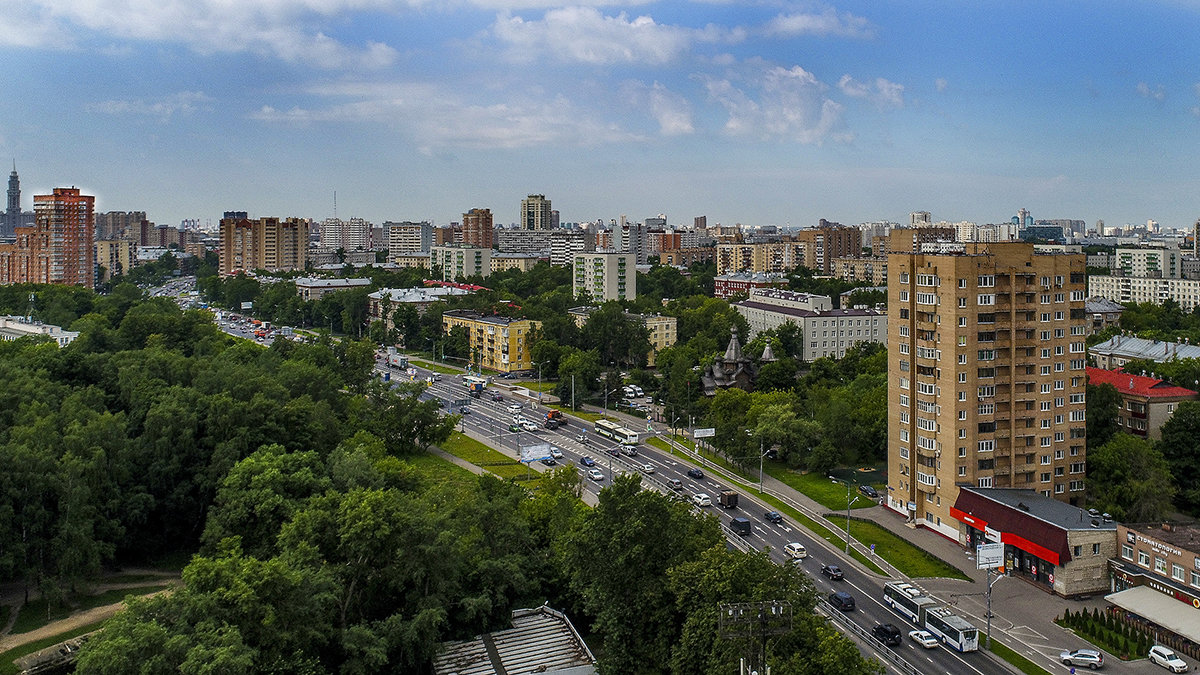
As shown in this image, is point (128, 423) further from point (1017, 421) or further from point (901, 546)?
point (1017, 421)

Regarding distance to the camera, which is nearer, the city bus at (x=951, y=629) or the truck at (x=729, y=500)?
the city bus at (x=951, y=629)

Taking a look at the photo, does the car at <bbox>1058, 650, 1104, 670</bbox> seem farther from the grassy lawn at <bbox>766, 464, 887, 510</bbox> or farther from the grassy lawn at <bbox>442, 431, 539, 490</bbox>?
the grassy lawn at <bbox>442, 431, 539, 490</bbox>

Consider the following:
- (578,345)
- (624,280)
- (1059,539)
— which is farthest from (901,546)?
(624,280)

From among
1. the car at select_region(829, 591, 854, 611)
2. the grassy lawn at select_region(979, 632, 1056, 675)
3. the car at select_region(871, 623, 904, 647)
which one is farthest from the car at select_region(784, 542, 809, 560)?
the grassy lawn at select_region(979, 632, 1056, 675)

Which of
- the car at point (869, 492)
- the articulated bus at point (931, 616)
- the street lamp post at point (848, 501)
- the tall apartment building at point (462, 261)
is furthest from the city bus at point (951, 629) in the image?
the tall apartment building at point (462, 261)

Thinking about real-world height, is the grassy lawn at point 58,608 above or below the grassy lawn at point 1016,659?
above

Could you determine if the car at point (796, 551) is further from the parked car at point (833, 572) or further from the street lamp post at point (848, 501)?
the street lamp post at point (848, 501)
